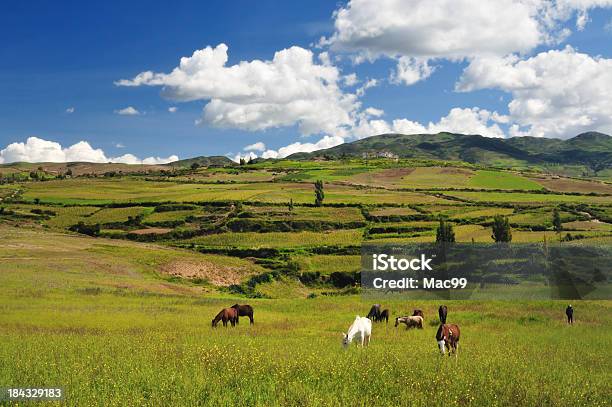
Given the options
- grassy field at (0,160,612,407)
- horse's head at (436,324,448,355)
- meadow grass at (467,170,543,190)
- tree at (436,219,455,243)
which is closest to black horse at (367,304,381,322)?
grassy field at (0,160,612,407)

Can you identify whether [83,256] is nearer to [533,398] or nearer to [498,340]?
[498,340]

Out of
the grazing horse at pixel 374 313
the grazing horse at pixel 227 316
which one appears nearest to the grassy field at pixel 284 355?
the grazing horse at pixel 227 316

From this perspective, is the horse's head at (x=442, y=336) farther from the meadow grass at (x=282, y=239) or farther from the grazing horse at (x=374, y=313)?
the meadow grass at (x=282, y=239)

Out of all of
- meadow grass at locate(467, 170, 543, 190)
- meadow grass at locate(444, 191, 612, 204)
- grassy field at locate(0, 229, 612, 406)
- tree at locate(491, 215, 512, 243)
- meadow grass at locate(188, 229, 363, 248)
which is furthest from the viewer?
meadow grass at locate(467, 170, 543, 190)

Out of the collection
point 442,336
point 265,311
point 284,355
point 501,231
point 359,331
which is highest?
point 284,355

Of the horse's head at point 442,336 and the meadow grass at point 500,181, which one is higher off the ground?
the meadow grass at point 500,181

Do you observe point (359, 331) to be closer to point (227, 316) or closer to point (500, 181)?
point (227, 316)

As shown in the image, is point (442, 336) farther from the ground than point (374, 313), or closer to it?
farther from the ground

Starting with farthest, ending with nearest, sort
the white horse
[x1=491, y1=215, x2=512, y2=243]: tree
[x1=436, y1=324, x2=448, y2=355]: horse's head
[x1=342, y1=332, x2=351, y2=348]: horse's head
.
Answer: [x1=491, y1=215, x2=512, y2=243]: tree → the white horse → [x1=342, y1=332, x2=351, y2=348]: horse's head → [x1=436, y1=324, x2=448, y2=355]: horse's head

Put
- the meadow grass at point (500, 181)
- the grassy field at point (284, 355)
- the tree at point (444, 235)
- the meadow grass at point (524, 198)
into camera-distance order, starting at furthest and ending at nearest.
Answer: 1. the meadow grass at point (500, 181)
2. the meadow grass at point (524, 198)
3. the tree at point (444, 235)
4. the grassy field at point (284, 355)

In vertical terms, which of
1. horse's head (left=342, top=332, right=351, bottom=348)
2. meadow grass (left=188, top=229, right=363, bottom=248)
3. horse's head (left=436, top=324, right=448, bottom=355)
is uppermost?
horse's head (left=436, top=324, right=448, bottom=355)

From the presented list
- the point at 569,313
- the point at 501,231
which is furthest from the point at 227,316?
the point at 501,231

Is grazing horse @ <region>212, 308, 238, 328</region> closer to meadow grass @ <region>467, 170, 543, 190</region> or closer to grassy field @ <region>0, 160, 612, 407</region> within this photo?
grassy field @ <region>0, 160, 612, 407</region>

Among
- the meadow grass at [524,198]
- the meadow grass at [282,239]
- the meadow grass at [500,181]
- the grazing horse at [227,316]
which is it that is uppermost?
the meadow grass at [500,181]
